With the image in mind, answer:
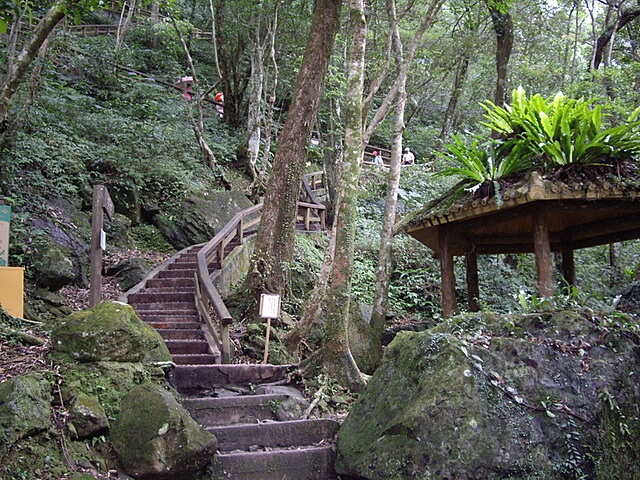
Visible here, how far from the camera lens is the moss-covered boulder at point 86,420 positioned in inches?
191

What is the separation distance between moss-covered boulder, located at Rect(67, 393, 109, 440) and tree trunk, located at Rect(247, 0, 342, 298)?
238 inches

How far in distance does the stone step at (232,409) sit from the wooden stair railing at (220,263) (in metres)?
1.69

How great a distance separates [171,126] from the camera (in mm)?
19922

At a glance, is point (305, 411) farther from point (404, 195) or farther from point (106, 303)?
point (404, 195)

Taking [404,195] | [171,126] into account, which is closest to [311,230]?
[404,195]

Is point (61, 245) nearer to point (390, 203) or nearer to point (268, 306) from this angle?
point (268, 306)

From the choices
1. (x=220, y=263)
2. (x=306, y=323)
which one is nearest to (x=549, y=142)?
(x=306, y=323)

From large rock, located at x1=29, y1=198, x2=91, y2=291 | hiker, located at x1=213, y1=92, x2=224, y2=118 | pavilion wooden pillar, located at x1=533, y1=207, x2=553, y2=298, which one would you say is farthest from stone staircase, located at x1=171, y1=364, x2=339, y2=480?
hiker, located at x1=213, y1=92, x2=224, y2=118

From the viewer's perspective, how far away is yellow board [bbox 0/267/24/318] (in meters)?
7.08

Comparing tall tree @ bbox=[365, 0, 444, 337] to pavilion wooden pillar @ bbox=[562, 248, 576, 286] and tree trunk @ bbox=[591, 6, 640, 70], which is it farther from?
tree trunk @ bbox=[591, 6, 640, 70]

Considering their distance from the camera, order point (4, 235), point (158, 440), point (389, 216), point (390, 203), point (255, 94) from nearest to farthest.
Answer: point (158, 440)
point (4, 235)
point (390, 203)
point (389, 216)
point (255, 94)

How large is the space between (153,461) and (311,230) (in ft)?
42.0

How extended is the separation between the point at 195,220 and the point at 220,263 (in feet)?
13.2

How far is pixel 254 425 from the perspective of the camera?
6.27 m
